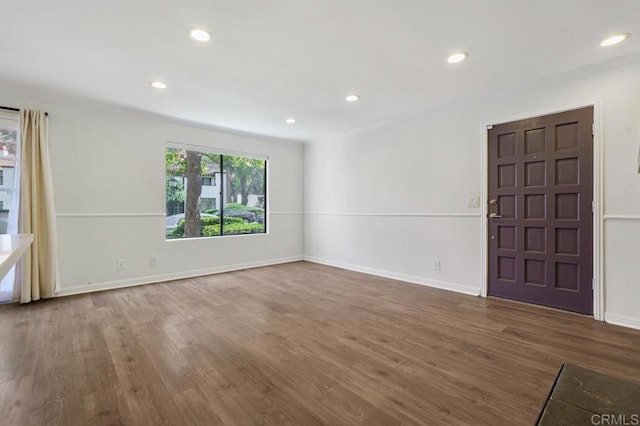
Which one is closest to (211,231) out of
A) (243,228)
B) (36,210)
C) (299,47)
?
(243,228)

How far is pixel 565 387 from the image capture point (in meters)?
0.95

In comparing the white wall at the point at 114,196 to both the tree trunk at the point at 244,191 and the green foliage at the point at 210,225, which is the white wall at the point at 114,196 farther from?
the tree trunk at the point at 244,191

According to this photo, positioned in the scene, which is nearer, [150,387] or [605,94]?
[150,387]

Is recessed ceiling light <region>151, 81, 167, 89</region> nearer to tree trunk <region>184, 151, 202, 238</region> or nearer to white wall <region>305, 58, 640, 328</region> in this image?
tree trunk <region>184, 151, 202, 238</region>

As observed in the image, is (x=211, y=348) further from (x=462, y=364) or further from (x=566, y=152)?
(x=566, y=152)

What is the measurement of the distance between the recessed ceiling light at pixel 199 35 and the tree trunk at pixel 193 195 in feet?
9.33

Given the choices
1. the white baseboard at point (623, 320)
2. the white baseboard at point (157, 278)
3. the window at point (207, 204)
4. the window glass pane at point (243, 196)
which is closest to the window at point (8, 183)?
the white baseboard at point (157, 278)

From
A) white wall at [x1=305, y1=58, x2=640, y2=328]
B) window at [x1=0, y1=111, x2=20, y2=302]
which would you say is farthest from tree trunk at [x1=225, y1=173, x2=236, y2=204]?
window at [x1=0, y1=111, x2=20, y2=302]

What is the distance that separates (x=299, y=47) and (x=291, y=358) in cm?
243

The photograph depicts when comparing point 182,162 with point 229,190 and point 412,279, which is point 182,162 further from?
point 412,279

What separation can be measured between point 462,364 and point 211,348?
6.02 feet

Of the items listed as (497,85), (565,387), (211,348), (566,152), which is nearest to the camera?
(565,387)

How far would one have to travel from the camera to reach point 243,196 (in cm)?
557

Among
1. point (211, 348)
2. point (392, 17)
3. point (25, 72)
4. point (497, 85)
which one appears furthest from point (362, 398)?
point (25, 72)
